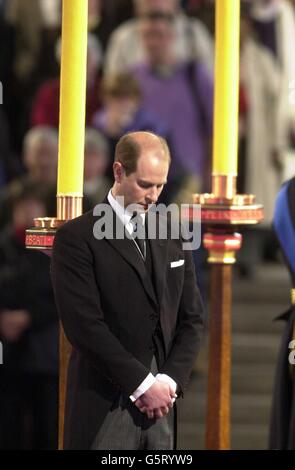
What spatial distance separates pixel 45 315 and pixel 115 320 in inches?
109

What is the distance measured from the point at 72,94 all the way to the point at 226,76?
52 centimetres

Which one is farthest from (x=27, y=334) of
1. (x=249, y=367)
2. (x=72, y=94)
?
(x=72, y=94)

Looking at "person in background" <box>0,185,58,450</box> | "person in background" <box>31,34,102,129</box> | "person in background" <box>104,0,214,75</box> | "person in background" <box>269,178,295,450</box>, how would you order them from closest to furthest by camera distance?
"person in background" <box>269,178,295,450</box>
"person in background" <box>0,185,58,450</box>
"person in background" <box>31,34,102,129</box>
"person in background" <box>104,0,214,75</box>

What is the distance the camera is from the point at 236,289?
8992 mm

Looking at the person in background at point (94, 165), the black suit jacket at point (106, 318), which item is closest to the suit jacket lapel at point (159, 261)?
the black suit jacket at point (106, 318)

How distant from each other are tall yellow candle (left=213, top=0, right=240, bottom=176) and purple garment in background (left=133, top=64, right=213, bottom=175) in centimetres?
368

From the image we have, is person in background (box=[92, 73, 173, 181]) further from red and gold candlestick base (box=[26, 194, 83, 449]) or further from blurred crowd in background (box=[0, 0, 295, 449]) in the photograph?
red and gold candlestick base (box=[26, 194, 83, 449])

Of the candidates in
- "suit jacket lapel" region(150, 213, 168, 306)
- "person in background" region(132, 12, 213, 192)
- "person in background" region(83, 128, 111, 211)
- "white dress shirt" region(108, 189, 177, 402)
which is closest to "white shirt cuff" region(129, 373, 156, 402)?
"white dress shirt" region(108, 189, 177, 402)

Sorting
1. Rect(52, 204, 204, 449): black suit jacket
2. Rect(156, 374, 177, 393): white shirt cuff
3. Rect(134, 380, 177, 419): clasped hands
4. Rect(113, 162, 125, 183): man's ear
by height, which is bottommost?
Rect(134, 380, 177, 419): clasped hands

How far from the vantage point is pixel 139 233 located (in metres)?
4.59

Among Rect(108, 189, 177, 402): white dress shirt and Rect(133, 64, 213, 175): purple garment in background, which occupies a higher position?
Rect(133, 64, 213, 175): purple garment in background

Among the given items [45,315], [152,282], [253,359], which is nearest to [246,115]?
[253,359]

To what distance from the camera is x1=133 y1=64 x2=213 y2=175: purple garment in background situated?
8.68m

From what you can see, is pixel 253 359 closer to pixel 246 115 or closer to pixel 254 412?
pixel 254 412
